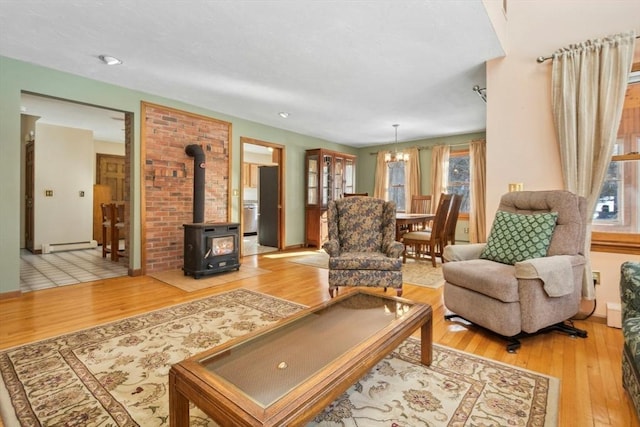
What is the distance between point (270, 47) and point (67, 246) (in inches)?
227

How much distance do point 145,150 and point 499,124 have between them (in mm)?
4149

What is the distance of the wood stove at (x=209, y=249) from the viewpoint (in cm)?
382

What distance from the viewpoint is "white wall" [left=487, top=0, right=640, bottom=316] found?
246cm

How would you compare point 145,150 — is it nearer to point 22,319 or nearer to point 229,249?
point 229,249

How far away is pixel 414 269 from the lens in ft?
14.3

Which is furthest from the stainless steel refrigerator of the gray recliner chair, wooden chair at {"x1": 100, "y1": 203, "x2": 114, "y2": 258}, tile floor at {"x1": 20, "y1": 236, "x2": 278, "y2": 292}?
the gray recliner chair

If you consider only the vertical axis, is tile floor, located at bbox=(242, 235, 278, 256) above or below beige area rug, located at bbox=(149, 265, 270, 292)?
above

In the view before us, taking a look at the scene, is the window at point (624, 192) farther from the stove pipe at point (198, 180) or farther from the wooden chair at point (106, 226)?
the wooden chair at point (106, 226)

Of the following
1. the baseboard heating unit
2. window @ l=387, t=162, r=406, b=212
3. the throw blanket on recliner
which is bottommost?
the baseboard heating unit

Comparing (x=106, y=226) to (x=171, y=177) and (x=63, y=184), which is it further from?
(x=171, y=177)

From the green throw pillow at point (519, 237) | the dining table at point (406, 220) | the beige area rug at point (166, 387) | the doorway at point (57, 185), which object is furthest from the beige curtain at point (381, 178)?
the beige area rug at point (166, 387)

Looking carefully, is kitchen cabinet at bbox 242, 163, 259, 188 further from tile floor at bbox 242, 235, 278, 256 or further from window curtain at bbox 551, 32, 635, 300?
window curtain at bbox 551, 32, 635, 300

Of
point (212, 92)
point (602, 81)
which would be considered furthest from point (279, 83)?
point (602, 81)

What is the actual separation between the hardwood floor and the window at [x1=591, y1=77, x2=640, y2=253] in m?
0.67
